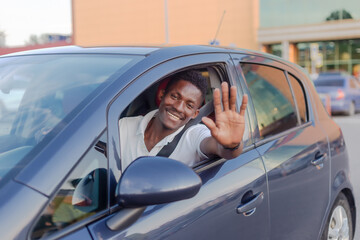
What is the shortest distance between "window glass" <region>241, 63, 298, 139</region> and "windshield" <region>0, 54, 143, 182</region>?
0.95 m

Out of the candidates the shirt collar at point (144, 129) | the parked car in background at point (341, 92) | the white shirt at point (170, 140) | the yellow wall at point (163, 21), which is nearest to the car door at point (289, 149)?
the white shirt at point (170, 140)

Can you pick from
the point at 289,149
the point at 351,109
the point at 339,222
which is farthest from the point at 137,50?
the point at 351,109

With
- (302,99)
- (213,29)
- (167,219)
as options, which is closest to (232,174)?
(167,219)

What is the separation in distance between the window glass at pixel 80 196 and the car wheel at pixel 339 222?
1872 mm

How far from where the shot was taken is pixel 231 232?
6.67 ft

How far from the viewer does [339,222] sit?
10.7ft

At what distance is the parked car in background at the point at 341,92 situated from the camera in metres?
15.7

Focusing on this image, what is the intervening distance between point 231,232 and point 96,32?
44.6 metres

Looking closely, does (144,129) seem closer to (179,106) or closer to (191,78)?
(179,106)

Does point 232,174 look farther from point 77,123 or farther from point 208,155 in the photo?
point 77,123

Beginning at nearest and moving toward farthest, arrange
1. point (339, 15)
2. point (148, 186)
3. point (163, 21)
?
point (148, 186) < point (339, 15) < point (163, 21)

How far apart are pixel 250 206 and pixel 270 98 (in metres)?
1.07

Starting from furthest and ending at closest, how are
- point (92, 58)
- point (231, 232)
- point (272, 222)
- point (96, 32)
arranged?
point (96, 32), point (272, 222), point (92, 58), point (231, 232)

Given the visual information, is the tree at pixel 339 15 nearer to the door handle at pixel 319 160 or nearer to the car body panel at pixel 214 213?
the door handle at pixel 319 160
